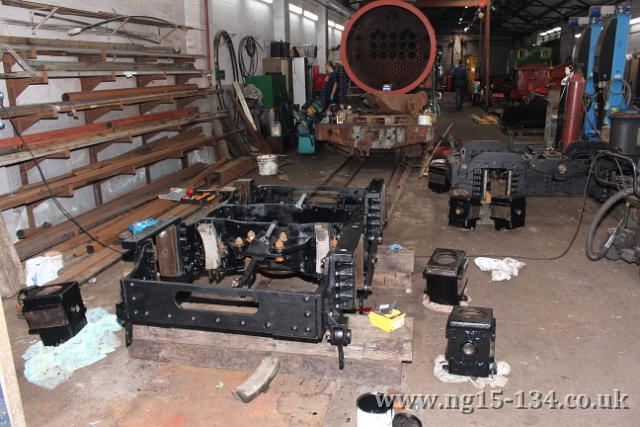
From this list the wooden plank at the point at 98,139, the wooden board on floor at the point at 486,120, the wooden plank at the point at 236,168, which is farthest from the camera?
the wooden board on floor at the point at 486,120

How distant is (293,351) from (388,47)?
5.75 m

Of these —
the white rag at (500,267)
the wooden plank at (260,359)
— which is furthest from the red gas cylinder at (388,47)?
the wooden plank at (260,359)

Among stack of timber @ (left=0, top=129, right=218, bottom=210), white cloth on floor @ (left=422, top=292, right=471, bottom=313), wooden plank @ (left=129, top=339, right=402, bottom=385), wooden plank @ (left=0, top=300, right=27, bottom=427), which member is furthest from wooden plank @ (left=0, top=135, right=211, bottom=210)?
white cloth on floor @ (left=422, top=292, right=471, bottom=313)

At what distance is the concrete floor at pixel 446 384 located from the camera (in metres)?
2.43

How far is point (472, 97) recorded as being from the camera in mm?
23391

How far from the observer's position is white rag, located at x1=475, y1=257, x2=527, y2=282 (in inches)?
155

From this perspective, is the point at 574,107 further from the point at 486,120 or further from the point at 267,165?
the point at 486,120

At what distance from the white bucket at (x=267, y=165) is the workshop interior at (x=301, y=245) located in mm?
50

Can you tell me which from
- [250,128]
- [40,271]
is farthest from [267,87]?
[40,271]

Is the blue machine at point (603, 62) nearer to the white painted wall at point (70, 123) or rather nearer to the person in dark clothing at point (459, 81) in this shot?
the white painted wall at point (70, 123)

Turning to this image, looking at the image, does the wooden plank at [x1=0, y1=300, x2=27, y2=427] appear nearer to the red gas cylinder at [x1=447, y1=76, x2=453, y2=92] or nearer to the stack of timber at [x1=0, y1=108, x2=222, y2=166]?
the stack of timber at [x1=0, y1=108, x2=222, y2=166]

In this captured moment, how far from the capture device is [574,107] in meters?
6.76

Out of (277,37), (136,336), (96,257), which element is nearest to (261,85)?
(277,37)

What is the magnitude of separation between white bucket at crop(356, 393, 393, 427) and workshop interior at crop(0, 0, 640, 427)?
15mm
